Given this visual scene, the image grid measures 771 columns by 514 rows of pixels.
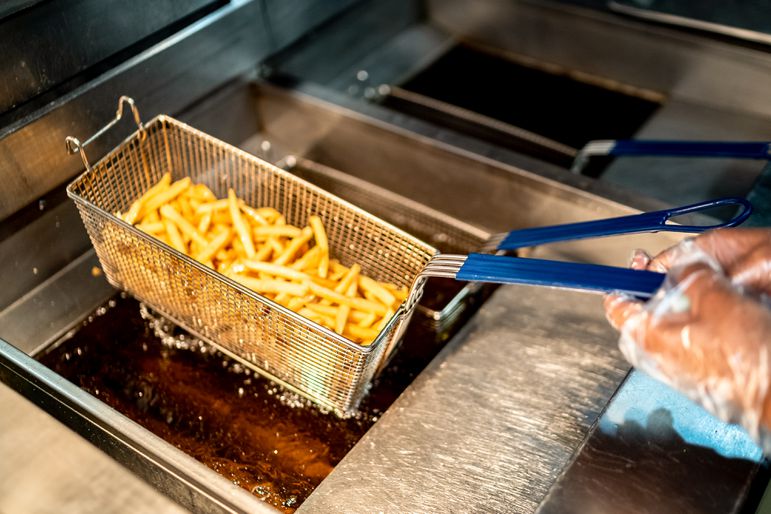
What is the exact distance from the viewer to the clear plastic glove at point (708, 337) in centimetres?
111

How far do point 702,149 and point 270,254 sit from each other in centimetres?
119

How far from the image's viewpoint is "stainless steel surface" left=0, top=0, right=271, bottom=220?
1773 millimetres

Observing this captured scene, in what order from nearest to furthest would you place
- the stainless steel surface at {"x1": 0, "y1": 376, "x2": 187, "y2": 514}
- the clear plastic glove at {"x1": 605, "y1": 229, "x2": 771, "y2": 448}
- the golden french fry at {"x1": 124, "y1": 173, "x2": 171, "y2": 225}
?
1. the clear plastic glove at {"x1": 605, "y1": 229, "x2": 771, "y2": 448}
2. the stainless steel surface at {"x1": 0, "y1": 376, "x2": 187, "y2": 514}
3. the golden french fry at {"x1": 124, "y1": 173, "x2": 171, "y2": 225}

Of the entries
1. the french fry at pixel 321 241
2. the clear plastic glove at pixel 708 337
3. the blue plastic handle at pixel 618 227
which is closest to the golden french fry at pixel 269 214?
the french fry at pixel 321 241

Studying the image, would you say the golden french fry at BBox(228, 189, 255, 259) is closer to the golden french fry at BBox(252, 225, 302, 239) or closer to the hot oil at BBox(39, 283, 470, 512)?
the golden french fry at BBox(252, 225, 302, 239)

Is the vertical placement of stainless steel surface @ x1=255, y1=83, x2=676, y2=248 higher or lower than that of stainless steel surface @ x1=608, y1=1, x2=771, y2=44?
lower

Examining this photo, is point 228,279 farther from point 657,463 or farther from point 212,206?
point 657,463

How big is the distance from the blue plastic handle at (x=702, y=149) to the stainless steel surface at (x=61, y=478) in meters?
1.52

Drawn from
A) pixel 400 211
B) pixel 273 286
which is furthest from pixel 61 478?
pixel 400 211

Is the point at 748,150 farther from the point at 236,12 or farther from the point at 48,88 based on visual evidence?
the point at 48,88

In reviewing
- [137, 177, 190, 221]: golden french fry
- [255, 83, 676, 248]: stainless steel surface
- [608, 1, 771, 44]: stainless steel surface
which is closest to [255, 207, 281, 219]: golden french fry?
[137, 177, 190, 221]: golden french fry

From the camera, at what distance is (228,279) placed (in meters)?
1.54

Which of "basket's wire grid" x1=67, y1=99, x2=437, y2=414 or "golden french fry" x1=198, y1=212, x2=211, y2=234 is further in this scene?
"golden french fry" x1=198, y1=212, x2=211, y2=234

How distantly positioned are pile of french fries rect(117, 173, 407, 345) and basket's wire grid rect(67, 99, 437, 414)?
71 mm
